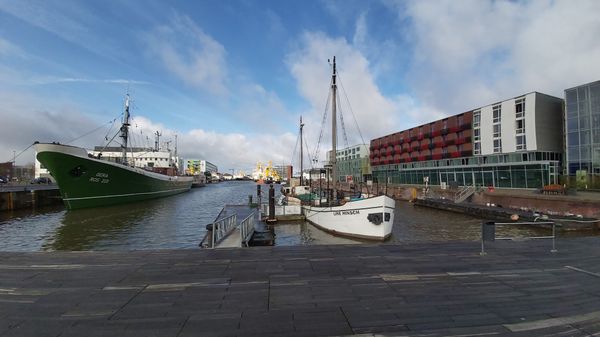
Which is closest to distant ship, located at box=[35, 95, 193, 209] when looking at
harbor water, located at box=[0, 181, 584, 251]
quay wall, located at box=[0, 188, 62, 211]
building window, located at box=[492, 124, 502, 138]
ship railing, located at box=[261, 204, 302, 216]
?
quay wall, located at box=[0, 188, 62, 211]

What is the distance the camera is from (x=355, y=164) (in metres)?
120

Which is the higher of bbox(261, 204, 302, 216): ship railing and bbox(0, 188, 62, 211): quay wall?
bbox(0, 188, 62, 211): quay wall

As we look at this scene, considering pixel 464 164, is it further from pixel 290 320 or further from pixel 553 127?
pixel 290 320

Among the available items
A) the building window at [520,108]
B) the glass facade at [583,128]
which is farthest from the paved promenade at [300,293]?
the building window at [520,108]

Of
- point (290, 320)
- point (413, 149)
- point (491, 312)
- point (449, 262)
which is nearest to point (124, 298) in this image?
point (290, 320)

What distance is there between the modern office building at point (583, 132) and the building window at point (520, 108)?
699 cm

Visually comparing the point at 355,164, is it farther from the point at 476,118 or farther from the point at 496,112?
the point at 496,112

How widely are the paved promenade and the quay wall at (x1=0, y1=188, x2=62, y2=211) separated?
35.7 meters

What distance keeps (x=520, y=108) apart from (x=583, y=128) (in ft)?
35.8

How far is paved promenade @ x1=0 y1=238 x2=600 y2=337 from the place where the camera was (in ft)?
16.9

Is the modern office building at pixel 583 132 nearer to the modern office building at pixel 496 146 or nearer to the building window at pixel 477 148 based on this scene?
the modern office building at pixel 496 146

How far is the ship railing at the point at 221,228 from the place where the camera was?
14337 millimetres

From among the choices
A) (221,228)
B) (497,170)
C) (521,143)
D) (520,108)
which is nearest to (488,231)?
(221,228)

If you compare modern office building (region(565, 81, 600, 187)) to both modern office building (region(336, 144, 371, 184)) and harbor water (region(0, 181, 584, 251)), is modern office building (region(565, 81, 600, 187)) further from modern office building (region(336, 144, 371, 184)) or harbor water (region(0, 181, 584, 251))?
modern office building (region(336, 144, 371, 184))
